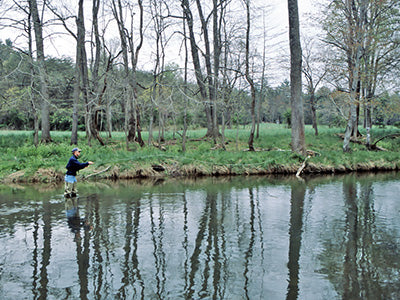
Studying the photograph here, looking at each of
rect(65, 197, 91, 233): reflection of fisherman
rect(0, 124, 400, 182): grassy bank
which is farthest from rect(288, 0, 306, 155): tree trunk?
rect(65, 197, 91, 233): reflection of fisherman

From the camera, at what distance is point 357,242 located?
6.89m

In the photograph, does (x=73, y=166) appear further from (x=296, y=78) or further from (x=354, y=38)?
(x=354, y=38)

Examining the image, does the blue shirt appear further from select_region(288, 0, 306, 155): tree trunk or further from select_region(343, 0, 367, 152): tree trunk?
select_region(343, 0, 367, 152): tree trunk

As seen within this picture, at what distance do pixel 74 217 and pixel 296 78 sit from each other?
1369 cm

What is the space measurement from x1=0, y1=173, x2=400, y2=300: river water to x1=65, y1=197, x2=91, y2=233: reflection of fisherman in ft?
0.12

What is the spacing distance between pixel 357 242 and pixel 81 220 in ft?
20.8

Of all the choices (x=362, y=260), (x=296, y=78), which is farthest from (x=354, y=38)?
(x=362, y=260)

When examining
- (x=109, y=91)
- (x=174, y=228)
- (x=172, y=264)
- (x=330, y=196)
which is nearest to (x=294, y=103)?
(x=330, y=196)

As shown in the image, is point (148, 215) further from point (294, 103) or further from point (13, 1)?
point (13, 1)

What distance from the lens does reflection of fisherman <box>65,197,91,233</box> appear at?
824 centimetres

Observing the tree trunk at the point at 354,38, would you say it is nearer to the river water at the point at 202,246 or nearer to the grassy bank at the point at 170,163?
the grassy bank at the point at 170,163

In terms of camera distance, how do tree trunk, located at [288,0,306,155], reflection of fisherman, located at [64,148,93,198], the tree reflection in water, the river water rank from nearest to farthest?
the tree reflection in water
the river water
reflection of fisherman, located at [64,148,93,198]
tree trunk, located at [288,0,306,155]

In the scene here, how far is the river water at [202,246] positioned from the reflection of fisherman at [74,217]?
0.12 ft

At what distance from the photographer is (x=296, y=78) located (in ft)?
60.7
